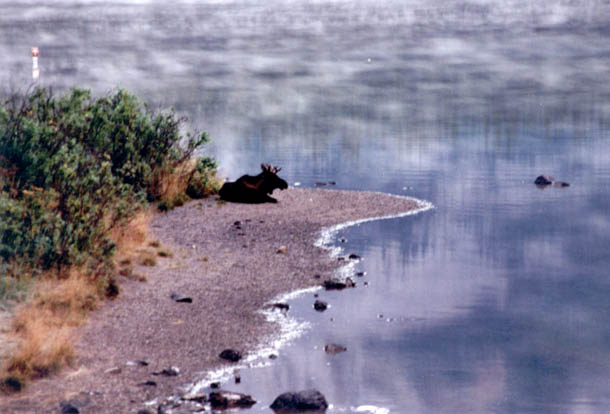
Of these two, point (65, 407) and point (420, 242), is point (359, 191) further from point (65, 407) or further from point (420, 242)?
point (65, 407)

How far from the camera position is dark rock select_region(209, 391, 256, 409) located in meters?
10.9

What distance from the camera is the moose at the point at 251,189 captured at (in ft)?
80.9

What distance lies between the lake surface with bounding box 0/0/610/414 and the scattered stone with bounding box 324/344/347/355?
0.61ft

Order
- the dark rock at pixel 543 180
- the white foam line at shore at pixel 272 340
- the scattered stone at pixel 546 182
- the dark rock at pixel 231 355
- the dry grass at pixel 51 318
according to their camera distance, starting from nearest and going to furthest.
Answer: the dry grass at pixel 51 318
the white foam line at shore at pixel 272 340
the dark rock at pixel 231 355
the scattered stone at pixel 546 182
the dark rock at pixel 543 180

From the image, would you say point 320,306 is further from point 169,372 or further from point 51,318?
point 51,318

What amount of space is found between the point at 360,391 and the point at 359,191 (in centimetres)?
1600

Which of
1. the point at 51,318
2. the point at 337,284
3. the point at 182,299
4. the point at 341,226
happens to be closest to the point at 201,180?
the point at 341,226

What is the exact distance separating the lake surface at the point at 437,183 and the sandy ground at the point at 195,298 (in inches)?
33.1

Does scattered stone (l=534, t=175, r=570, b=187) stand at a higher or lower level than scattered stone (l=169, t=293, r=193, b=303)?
lower

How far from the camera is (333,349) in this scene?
13.1m

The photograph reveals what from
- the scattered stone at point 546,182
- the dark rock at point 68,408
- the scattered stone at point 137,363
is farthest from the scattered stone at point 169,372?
the scattered stone at point 546,182

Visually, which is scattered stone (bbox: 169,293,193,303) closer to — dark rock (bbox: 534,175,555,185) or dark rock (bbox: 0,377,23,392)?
dark rock (bbox: 0,377,23,392)

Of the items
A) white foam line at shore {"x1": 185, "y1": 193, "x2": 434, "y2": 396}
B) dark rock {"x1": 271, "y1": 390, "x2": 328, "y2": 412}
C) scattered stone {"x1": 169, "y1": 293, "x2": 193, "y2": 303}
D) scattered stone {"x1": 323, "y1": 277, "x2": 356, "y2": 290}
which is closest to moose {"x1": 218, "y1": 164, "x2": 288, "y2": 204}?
white foam line at shore {"x1": 185, "y1": 193, "x2": 434, "y2": 396}

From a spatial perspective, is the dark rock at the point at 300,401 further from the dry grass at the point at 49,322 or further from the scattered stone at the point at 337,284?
the scattered stone at the point at 337,284
